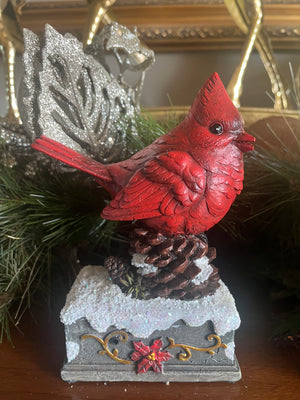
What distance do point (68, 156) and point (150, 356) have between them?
0.29m

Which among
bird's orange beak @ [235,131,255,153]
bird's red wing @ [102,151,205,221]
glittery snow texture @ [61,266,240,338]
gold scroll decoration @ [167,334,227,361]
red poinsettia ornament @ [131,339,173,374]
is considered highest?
bird's orange beak @ [235,131,255,153]

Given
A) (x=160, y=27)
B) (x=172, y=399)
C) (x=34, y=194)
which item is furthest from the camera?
(x=160, y=27)

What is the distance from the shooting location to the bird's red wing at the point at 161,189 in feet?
1.36

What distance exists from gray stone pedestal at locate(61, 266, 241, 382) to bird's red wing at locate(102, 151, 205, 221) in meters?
0.12

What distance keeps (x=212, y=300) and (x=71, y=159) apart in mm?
266

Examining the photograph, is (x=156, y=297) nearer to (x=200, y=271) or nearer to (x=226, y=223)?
(x=200, y=271)

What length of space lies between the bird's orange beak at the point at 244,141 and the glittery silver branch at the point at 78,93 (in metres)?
0.22

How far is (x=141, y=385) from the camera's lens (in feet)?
1.48

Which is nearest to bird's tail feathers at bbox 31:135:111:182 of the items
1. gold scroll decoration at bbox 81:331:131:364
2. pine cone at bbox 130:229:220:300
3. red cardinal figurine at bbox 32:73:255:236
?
red cardinal figurine at bbox 32:73:255:236

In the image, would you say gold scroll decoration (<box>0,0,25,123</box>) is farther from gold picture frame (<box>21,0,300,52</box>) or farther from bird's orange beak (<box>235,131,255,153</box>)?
bird's orange beak (<box>235,131,255,153</box>)

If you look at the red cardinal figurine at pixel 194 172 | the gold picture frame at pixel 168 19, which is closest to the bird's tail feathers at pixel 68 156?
the red cardinal figurine at pixel 194 172

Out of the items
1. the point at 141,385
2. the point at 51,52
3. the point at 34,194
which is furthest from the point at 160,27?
the point at 141,385

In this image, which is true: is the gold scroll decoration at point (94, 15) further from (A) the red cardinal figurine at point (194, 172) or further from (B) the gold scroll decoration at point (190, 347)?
(B) the gold scroll decoration at point (190, 347)

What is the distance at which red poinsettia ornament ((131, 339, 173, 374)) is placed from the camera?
45cm
